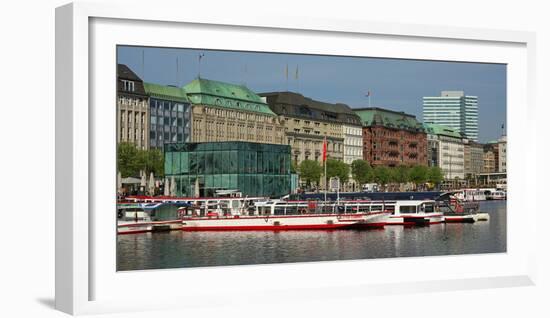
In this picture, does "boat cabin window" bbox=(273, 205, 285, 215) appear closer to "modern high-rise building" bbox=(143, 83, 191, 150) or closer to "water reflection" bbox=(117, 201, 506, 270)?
"water reflection" bbox=(117, 201, 506, 270)

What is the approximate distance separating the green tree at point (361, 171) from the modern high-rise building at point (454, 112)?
137 inches

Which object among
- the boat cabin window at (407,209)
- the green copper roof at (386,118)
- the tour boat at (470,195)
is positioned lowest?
the boat cabin window at (407,209)

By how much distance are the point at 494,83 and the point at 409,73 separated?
108 centimetres

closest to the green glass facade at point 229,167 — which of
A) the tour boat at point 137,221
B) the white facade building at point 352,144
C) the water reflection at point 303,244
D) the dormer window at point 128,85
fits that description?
the tour boat at point 137,221

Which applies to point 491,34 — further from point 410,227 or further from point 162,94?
point 410,227

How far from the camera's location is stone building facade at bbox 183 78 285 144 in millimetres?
12008

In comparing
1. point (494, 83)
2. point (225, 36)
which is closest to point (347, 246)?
point (494, 83)

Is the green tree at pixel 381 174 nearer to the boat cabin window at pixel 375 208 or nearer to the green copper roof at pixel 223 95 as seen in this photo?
the boat cabin window at pixel 375 208

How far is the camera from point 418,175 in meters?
16.8

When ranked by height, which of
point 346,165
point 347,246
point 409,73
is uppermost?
point 409,73

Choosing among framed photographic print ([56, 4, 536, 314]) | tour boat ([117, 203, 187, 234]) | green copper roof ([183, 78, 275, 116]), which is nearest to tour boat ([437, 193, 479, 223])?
framed photographic print ([56, 4, 536, 314])

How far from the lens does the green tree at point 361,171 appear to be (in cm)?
1706

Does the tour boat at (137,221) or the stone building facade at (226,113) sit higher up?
the stone building facade at (226,113)

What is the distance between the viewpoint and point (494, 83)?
1152 centimetres
